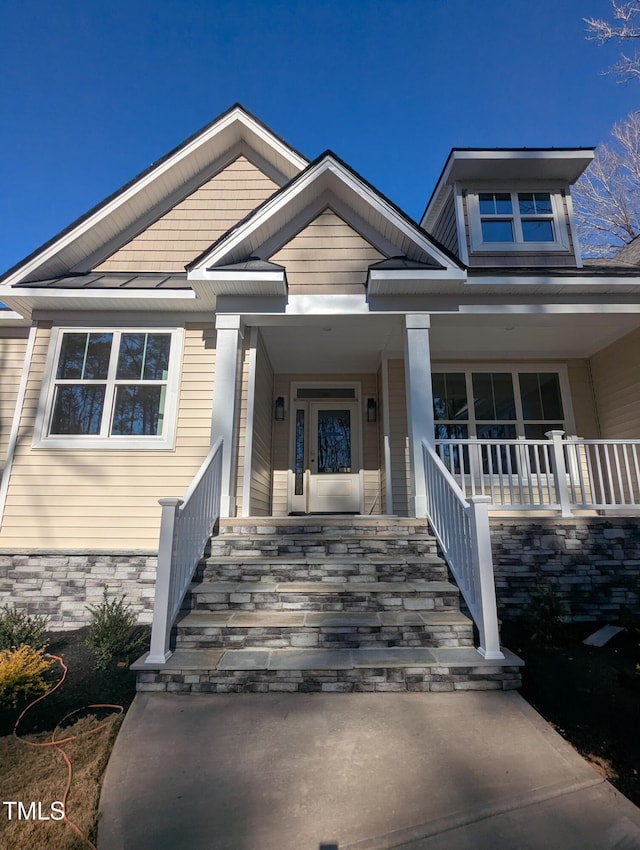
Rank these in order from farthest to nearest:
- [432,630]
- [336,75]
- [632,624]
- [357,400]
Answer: [336,75], [357,400], [632,624], [432,630]

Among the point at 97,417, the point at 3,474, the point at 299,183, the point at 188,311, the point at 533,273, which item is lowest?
the point at 3,474

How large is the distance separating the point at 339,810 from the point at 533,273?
6.10 meters

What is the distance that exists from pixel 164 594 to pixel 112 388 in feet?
11.1

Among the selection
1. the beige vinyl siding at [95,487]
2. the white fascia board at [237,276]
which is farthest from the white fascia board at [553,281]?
the beige vinyl siding at [95,487]

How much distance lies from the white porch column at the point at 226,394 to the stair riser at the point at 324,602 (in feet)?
4.51

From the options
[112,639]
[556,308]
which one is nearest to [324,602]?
[112,639]

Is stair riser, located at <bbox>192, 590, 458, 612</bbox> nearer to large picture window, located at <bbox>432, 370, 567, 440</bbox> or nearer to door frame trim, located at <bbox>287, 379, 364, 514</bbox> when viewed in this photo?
door frame trim, located at <bbox>287, 379, 364, 514</bbox>

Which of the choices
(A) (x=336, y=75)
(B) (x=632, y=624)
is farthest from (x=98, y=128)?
(B) (x=632, y=624)

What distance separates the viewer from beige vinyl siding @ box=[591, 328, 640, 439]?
645 centimetres

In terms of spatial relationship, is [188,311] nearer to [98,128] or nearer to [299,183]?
[299,183]

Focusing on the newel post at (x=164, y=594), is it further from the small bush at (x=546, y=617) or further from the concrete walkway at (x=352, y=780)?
the small bush at (x=546, y=617)

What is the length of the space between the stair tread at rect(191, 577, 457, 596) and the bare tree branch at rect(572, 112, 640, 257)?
15820 millimetres

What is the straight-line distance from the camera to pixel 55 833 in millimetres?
1778

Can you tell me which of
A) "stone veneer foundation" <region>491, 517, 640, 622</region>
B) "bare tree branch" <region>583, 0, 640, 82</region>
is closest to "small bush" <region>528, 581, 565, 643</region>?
"stone veneer foundation" <region>491, 517, 640, 622</region>
